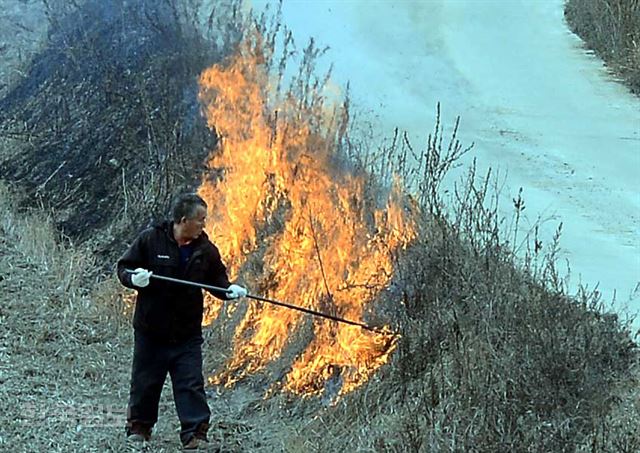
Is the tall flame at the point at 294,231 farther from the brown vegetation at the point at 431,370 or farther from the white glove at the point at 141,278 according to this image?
the white glove at the point at 141,278

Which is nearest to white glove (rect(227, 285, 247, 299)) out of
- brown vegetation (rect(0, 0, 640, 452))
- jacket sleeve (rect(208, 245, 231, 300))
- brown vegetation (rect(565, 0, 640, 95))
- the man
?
the man

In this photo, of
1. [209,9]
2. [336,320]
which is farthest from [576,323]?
[209,9]

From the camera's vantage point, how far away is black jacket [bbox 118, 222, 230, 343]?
6.07 meters

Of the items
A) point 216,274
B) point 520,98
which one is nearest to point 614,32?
point 520,98

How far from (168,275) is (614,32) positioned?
31.2 ft

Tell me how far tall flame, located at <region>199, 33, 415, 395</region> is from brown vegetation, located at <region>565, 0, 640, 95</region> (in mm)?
5007

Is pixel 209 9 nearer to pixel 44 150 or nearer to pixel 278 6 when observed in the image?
pixel 278 6

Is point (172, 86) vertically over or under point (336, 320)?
over

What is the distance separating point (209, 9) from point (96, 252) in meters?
4.07

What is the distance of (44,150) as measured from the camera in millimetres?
12328

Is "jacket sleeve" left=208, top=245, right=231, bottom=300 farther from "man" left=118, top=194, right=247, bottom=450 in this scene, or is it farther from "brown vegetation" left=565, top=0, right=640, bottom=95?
"brown vegetation" left=565, top=0, right=640, bottom=95

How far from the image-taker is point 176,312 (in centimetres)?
611

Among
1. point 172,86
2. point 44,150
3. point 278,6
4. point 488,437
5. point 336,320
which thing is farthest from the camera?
point 278,6

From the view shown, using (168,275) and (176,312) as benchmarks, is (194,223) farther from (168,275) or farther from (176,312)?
(176,312)
